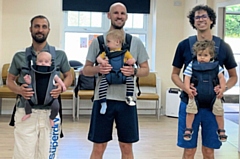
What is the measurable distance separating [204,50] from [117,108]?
2.56ft

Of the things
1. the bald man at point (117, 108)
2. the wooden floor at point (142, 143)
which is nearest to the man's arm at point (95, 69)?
the bald man at point (117, 108)

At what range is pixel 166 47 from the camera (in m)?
7.34

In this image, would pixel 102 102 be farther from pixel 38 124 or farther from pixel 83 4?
pixel 83 4

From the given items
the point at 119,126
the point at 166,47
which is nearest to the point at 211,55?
Answer: the point at 119,126

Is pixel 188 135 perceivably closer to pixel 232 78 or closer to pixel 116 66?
pixel 232 78

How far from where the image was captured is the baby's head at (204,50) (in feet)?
8.61

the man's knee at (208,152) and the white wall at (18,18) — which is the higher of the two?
the white wall at (18,18)

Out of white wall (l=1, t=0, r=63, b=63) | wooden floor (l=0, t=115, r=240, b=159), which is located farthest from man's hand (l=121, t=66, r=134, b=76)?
white wall (l=1, t=0, r=63, b=63)

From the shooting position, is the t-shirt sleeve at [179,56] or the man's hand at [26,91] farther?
the t-shirt sleeve at [179,56]

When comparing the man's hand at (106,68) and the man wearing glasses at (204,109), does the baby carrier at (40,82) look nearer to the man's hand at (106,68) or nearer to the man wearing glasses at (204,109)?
the man's hand at (106,68)

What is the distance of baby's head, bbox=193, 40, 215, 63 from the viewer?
2623 mm

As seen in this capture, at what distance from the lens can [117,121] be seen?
281cm

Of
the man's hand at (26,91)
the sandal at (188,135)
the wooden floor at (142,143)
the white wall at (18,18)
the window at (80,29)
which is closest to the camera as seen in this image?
the man's hand at (26,91)

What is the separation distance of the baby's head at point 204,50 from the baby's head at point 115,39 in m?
0.56
